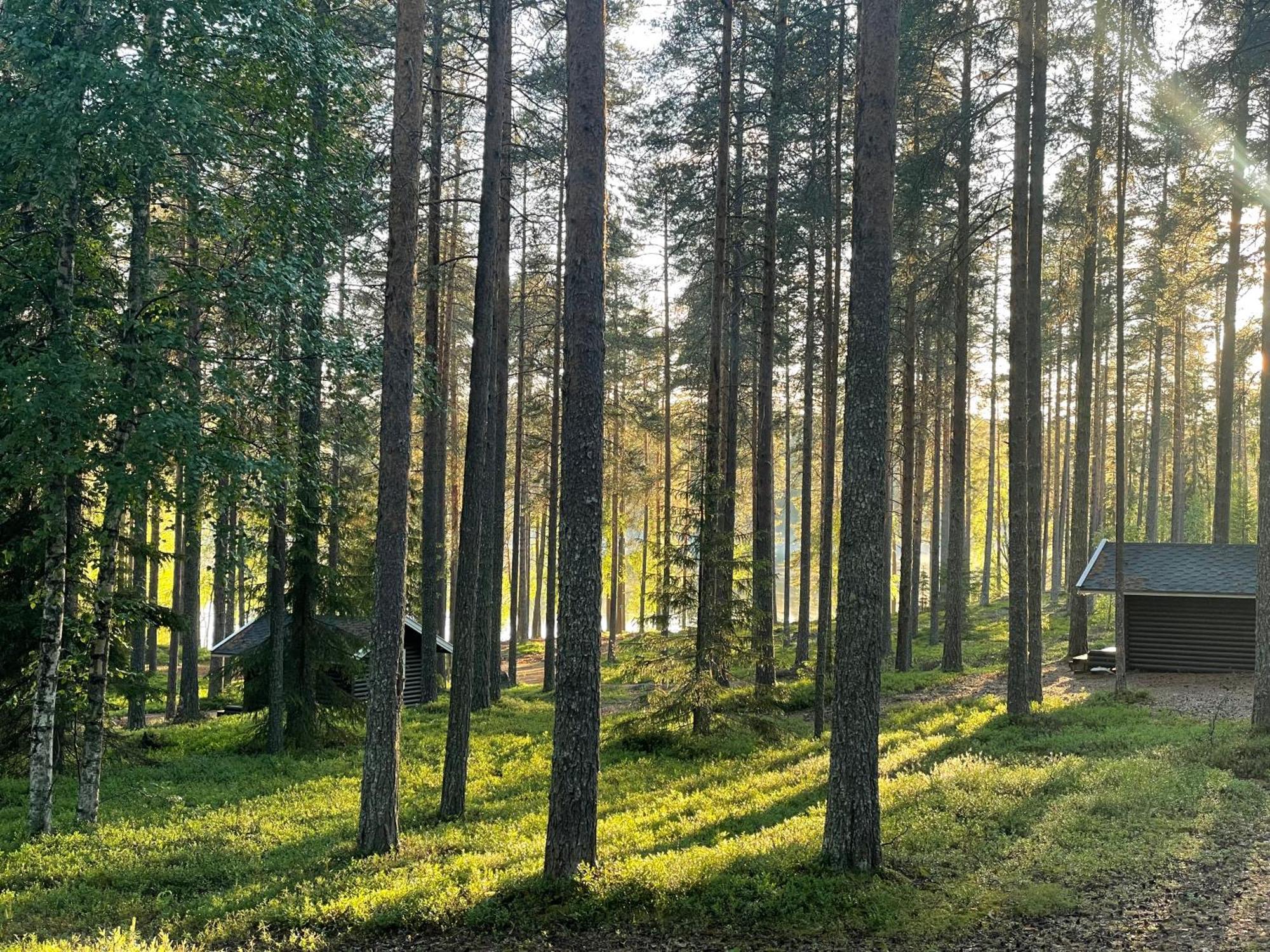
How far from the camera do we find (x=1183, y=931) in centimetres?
568

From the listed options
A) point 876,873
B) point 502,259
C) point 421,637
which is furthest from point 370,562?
point 876,873

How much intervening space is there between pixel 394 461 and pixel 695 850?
4.86 metres

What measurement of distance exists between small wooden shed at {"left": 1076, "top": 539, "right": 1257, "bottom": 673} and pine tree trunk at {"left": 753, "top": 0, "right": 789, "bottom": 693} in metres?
8.99

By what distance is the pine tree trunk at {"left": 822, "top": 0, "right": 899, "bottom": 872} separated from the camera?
6.68 meters

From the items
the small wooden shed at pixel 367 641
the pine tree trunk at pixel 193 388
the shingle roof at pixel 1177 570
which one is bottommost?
the small wooden shed at pixel 367 641

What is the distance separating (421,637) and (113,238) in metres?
12.4

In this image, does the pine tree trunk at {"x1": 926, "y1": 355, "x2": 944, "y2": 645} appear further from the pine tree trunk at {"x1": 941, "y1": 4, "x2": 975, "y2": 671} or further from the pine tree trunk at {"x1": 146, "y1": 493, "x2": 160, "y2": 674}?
the pine tree trunk at {"x1": 146, "y1": 493, "x2": 160, "y2": 674}

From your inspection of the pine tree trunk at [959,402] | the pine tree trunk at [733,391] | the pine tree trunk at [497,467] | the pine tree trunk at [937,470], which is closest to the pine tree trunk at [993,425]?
the pine tree trunk at [937,470]

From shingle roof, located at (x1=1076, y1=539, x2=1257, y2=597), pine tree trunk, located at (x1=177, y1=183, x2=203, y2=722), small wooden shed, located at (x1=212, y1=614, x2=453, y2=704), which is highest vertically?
pine tree trunk, located at (x1=177, y1=183, x2=203, y2=722)

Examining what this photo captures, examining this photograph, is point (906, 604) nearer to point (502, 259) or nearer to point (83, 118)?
point (502, 259)

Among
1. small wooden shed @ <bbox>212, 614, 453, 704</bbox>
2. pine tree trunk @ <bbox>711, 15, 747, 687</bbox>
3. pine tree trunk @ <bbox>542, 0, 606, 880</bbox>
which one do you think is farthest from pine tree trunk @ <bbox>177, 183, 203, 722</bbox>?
pine tree trunk @ <bbox>711, 15, 747, 687</bbox>

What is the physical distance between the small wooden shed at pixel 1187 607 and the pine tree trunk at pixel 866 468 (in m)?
16.5

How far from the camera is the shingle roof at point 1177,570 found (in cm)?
2023

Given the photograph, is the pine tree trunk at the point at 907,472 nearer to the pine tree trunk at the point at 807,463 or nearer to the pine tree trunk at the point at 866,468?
the pine tree trunk at the point at 807,463
